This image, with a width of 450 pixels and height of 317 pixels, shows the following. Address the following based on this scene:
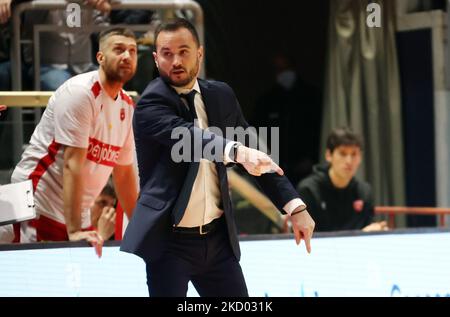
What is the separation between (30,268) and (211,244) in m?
1.57

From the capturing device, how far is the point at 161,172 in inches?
199

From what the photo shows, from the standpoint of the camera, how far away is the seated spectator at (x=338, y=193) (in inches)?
314

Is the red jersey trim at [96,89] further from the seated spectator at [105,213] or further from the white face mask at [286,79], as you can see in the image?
the white face mask at [286,79]

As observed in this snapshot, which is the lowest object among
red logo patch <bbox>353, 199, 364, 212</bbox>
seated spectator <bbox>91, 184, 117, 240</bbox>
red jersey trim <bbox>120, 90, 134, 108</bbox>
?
red logo patch <bbox>353, 199, 364, 212</bbox>

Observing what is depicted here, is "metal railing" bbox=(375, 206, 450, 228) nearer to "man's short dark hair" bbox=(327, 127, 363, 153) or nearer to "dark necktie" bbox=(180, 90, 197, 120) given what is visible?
"man's short dark hair" bbox=(327, 127, 363, 153)

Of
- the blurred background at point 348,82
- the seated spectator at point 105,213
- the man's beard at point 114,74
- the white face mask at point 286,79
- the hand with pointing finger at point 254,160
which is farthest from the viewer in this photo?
the white face mask at point 286,79

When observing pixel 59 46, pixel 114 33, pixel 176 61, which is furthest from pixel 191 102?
pixel 59 46

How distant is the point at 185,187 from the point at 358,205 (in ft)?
10.6

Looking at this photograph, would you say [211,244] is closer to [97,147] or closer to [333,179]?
[97,147]

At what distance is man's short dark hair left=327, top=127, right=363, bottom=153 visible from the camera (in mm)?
8094

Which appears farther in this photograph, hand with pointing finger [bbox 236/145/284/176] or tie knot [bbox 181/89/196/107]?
tie knot [bbox 181/89/196/107]

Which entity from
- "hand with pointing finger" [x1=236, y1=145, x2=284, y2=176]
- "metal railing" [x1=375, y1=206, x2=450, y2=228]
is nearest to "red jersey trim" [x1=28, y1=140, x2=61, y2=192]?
"hand with pointing finger" [x1=236, y1=145, x2=284, y2=176]

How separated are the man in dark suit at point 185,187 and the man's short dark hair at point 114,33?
51.7 inches

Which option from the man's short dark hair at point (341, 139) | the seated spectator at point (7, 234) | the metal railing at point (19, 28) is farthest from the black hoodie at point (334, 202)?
the seated spectator at point (7, 234)
